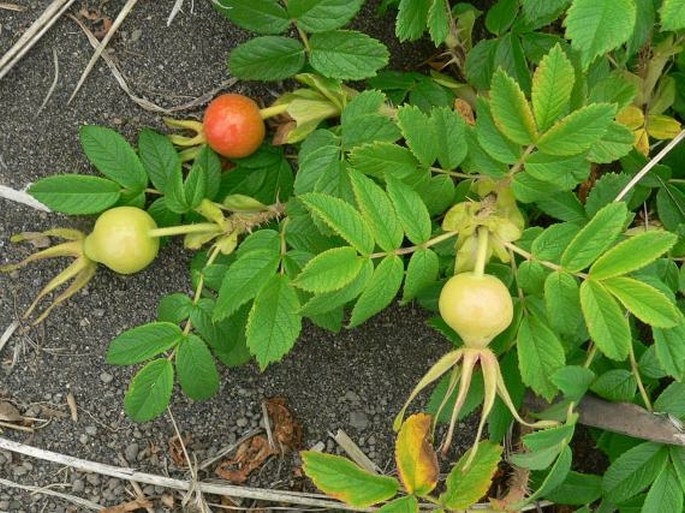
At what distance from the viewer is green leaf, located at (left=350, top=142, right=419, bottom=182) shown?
1.55 metres

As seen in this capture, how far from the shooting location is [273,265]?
5.36 ft

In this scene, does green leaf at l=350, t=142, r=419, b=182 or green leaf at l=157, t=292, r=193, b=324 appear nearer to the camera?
green leaf at l=350, t=142, r=419, b=182

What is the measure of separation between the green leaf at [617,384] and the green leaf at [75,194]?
3.53ft

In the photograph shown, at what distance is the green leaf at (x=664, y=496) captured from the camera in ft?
5.36

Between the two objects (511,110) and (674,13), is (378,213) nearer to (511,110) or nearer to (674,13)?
(511,110)

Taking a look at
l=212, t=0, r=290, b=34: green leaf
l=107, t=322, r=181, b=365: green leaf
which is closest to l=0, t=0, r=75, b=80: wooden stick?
l=212, t=0, r=290, b=34: green leaf

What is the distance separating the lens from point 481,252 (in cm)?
150

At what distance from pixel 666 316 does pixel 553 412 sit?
1.31 feet

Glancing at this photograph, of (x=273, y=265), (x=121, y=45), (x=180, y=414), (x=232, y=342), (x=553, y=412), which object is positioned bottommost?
(x=180, y=414)

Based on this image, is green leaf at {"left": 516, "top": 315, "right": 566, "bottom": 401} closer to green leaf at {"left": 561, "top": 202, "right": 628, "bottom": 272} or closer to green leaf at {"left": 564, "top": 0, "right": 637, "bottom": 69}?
green leaf at {"left": 561, "top": 202, "right": 628, "bottom": 272}

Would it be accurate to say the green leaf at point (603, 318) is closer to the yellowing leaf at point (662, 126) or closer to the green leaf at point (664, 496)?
the green leaf at point (664, 496)

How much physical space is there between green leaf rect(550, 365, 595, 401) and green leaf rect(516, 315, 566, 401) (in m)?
0.01

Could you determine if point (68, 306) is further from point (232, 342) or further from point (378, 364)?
point (378, 364)

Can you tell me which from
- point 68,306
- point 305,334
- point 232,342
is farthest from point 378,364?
point 68,306
